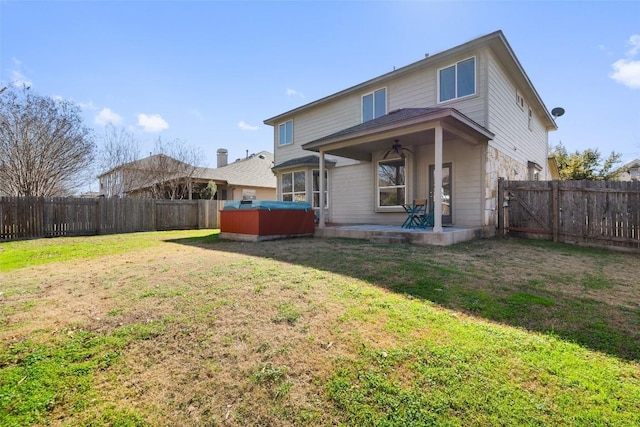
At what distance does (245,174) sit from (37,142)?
12130 millimetres

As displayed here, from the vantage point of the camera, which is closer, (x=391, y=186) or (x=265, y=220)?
(x=265, y=220)

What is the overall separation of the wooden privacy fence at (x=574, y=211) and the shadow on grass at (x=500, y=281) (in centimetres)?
85

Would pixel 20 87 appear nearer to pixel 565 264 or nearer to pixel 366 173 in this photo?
pixel 366 173

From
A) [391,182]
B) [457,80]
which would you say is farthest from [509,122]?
[391,182]

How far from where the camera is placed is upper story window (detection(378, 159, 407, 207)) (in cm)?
1062

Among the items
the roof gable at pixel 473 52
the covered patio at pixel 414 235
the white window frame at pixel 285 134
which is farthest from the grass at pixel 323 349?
the white window frame at pixel 285 134

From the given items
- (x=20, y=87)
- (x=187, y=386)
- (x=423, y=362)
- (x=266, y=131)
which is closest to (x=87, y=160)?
(x=20, y=87)

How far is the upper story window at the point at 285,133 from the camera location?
14.9 metres

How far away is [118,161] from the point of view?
1864cm

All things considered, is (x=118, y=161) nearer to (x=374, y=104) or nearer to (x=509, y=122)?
(x=374, y=104)

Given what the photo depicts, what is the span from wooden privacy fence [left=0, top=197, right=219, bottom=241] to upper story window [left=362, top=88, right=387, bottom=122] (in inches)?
361

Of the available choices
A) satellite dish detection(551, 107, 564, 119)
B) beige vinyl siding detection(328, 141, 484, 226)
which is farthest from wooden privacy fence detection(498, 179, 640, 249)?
satellite dish detection(551, 107, 564, 119)

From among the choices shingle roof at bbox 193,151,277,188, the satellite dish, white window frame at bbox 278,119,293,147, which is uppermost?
the satellite dish

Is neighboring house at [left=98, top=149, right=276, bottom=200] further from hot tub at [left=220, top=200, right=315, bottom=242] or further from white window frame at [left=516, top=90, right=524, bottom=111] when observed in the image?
white window frame at [left=516, top=90, right=524, bottom=111]
